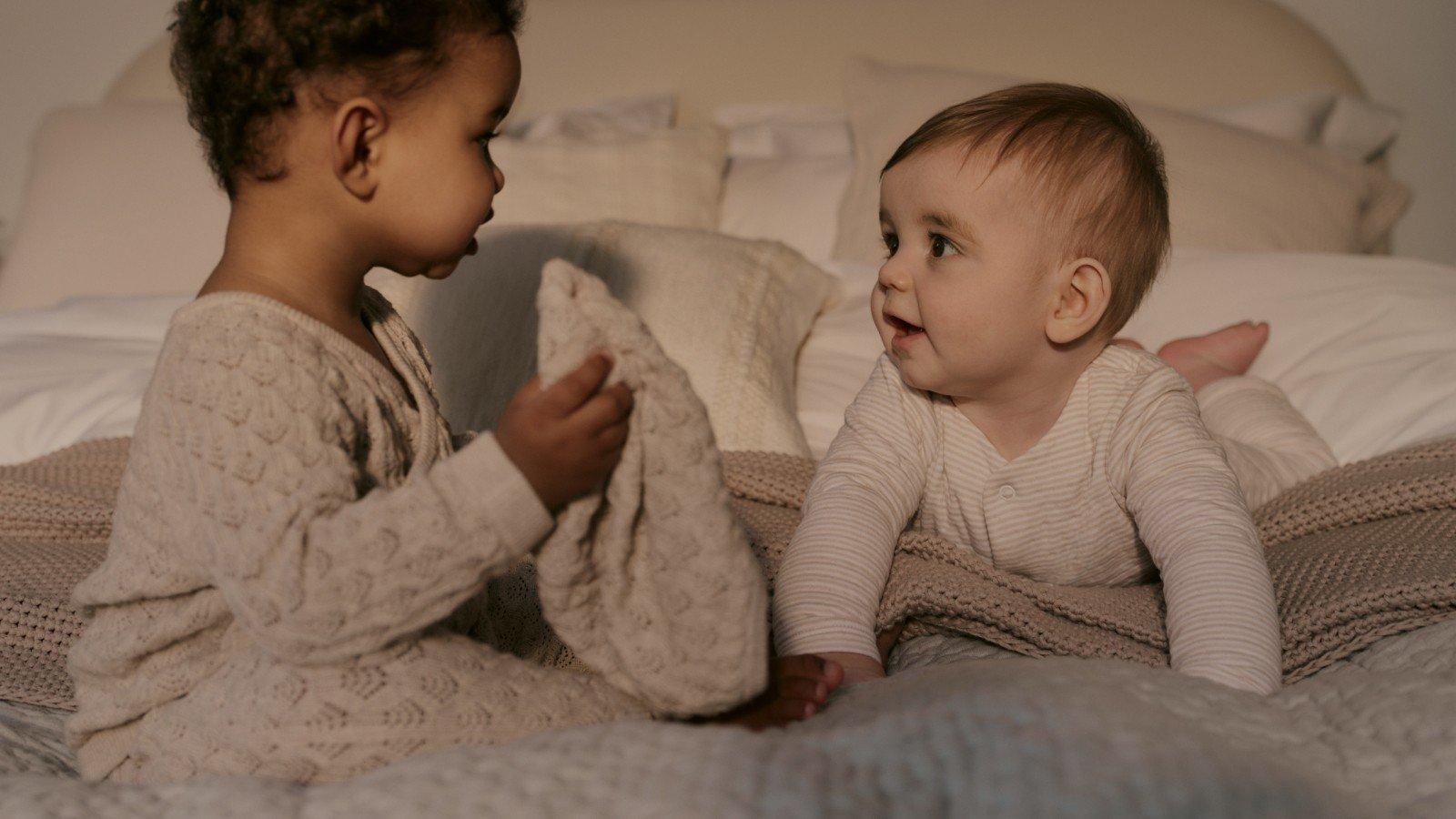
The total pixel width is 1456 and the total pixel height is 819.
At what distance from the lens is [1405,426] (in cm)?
138

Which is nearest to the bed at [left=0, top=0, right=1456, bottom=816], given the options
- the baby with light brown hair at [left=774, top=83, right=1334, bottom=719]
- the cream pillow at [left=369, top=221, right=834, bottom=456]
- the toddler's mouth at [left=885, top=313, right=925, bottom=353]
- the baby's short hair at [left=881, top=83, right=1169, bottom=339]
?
the cream pillow at [left=369, top=221, right=834, bottom=456]

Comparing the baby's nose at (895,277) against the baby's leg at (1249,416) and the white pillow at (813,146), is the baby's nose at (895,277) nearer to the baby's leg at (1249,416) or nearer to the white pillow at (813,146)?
the baby's leg at (1249,416)

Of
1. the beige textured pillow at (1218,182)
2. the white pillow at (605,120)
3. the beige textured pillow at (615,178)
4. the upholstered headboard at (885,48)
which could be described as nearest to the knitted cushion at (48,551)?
the beige textured pillow at (615,178)

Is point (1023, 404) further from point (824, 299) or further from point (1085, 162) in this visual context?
point (824, 299)

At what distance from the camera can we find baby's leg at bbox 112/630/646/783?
69cm

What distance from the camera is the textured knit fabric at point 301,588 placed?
66 cm

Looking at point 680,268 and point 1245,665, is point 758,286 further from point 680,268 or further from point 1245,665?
point 1245,665

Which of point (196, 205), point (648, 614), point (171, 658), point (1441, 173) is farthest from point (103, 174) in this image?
point (1441, 173)

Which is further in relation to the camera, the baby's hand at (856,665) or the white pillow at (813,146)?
the white pillow at (813,146)

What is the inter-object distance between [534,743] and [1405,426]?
1205 mm

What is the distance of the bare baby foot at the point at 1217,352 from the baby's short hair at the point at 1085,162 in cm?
50

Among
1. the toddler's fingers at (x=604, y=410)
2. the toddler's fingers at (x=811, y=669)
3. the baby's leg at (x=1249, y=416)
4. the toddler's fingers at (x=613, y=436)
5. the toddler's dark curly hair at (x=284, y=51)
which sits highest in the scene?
the toddler's dark curly hair at (x=284, y=51)

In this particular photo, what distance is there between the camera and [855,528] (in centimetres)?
100

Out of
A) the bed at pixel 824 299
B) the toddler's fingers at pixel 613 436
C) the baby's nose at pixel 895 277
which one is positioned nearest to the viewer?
the bed at pixel 824 299
